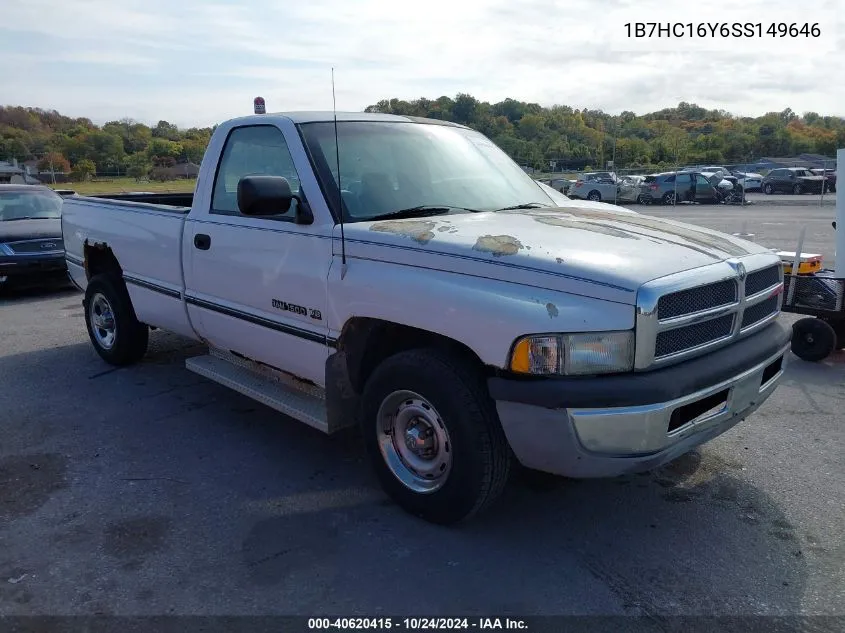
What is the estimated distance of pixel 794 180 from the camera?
35.5 meters

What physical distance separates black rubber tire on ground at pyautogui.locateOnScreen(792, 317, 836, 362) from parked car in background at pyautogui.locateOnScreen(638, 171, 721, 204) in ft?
86.9

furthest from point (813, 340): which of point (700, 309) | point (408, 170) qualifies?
point (408, 170)

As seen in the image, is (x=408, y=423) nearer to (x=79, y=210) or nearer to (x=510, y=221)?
(x=510, y=221)

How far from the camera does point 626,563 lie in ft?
10.6

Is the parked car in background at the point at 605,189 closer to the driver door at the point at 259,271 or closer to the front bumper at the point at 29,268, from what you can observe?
the front bumper at the point at 29,268

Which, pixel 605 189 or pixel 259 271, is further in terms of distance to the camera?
pixel 605 189

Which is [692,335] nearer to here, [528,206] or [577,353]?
[577,353]

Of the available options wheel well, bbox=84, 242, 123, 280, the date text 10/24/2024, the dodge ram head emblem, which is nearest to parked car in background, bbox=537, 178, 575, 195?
wheel well, bbox=84, 242, 123, 280

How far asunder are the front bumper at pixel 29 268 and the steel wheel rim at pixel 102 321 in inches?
152

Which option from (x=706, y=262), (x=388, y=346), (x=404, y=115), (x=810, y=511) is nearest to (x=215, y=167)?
(x=404, y=115)

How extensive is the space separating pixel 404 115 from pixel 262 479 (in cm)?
255

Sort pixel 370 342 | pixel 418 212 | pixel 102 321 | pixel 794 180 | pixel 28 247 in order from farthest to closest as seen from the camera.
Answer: pixel 794 180 → pixel 28 247 → pixel 102 321 → pixel 418 212 → pixel 370 342

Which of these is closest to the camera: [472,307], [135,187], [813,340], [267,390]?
[472,307]

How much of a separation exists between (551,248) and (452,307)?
0.52 metres
